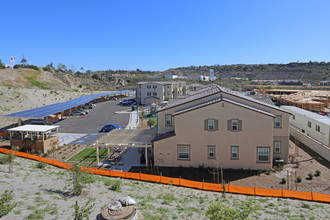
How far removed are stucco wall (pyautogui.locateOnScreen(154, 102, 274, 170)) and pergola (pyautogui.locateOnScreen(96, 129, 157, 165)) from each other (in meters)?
2.02

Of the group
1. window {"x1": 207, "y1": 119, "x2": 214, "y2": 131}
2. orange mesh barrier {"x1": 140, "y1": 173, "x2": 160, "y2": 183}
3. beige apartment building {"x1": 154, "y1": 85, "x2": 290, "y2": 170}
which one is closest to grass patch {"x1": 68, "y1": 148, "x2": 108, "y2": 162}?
beige apartment building {"x1": 154, "y1": 85, "x2": 290, "y2": 170}

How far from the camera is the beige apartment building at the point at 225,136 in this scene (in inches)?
850

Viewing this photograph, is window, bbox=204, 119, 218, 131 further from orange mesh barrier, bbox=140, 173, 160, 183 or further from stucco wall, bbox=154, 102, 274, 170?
orange mesh barrier, bbox=140, 173, 160, 183

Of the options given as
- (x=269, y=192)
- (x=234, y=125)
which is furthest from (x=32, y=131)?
(x=269, y=192)

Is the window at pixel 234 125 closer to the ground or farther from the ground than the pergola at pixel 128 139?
farther from the ground

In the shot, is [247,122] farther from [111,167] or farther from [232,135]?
[111,167]

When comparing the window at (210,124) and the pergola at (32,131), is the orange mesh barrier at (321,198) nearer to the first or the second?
the window at (210,124)

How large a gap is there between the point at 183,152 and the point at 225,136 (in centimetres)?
434

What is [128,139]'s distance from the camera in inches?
995

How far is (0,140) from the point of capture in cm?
3353

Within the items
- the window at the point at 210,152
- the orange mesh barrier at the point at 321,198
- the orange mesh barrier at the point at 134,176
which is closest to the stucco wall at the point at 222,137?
the window at the point at 210,152

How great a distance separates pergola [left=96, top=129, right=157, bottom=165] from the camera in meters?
23.5

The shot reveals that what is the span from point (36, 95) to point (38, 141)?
46.2 meters

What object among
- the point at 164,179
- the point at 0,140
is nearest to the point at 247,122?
the point at 164,179
